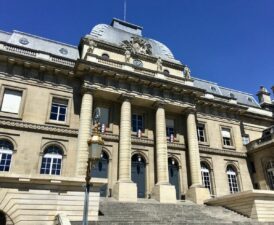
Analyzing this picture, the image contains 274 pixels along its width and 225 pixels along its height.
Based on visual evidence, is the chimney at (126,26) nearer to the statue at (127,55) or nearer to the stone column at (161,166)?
the statue at (127,55)

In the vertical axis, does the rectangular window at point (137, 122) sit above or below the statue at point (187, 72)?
below

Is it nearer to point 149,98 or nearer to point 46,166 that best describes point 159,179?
point 149,98

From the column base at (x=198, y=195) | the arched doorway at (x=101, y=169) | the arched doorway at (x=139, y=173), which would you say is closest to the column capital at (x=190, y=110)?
the arched doorway at (x=139, y=173)

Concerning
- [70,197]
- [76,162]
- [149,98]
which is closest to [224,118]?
[149,98]

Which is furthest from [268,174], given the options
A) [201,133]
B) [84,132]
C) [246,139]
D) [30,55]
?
[30,55]

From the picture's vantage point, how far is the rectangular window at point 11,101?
18906 mm

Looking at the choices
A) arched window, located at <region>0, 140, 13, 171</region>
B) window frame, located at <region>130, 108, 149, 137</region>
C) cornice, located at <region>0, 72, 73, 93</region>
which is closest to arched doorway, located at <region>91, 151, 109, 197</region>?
window frame, located at <region>130, 108, 149, 137</region>

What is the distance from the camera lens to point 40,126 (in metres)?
19.0

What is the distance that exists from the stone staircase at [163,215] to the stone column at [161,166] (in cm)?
150

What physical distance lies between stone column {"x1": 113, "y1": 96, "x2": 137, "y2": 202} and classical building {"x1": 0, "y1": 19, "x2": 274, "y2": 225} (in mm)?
70

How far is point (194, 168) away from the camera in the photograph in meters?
21.5

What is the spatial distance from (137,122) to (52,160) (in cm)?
778

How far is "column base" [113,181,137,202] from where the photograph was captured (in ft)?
57.6

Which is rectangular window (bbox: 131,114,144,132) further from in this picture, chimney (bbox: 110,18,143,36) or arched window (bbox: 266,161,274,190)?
arched window (bbox: 266,161,274,190)
